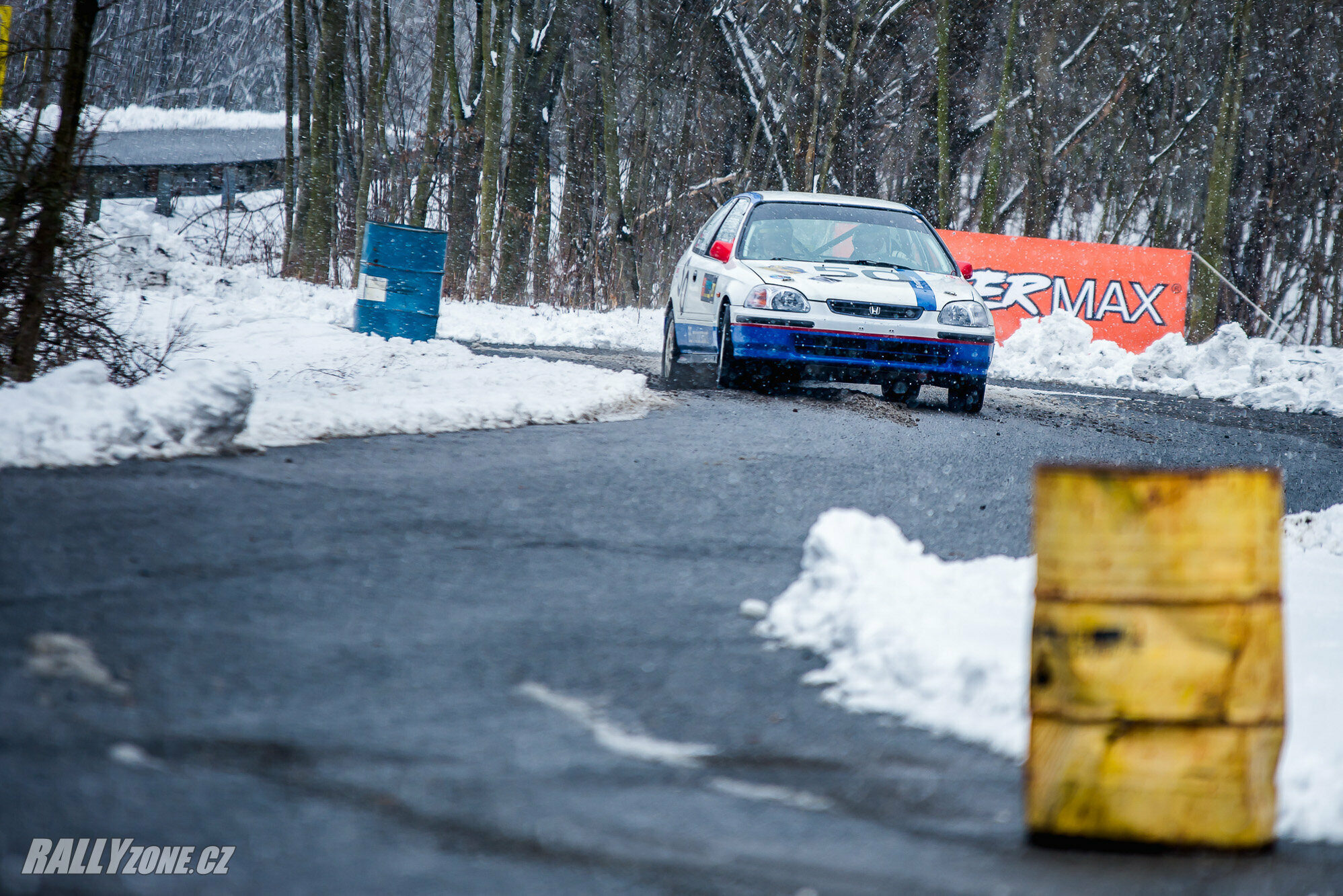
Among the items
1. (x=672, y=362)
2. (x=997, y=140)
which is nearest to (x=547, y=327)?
(x=672, y=362)

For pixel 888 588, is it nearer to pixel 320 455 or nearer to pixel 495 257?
pixel 320 455

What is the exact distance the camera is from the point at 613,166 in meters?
25.5

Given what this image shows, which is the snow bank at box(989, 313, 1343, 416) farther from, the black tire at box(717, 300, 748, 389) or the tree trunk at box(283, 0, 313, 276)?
the tree trunk at box(283, 0, 313, 276)

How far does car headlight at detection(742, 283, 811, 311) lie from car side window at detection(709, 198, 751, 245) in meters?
1.33

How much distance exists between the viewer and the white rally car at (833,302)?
984cm

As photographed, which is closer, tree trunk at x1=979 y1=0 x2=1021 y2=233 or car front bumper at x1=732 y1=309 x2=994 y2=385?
car front bumper at x1=732 y1=309 x2=994 y2=385

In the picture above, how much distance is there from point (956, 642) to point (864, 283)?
6.77m

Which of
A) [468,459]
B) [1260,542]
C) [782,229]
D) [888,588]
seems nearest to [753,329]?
[782,229]

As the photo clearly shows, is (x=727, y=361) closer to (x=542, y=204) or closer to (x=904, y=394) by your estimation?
(x=904, y=394)

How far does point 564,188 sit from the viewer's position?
30641 mm

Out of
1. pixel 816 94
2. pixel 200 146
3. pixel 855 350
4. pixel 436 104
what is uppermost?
pixel 200 146

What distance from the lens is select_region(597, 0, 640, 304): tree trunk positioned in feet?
83.7

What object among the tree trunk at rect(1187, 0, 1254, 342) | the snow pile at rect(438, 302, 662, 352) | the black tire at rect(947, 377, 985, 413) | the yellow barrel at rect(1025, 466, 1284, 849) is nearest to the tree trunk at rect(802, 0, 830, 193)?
the snow pile at rect(438, 302, 662, 352)

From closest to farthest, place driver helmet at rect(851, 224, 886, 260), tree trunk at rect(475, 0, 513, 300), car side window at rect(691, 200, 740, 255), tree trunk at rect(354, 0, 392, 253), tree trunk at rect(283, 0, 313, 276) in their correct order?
driver helmet at rect(851, 224, 886, 260) → car side window at rect(691, 200, 740, 255) → tree trunk at rect(283, 0, 313, 276) → tree trunk at rect(475, 0, 513, 300) → tree trunk at rect(354, 0, 392, 253)
